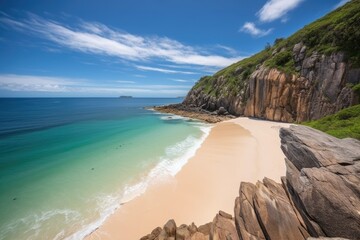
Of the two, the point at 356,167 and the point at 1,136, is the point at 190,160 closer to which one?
the point at 356,167

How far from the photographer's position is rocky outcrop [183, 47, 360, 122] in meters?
23.8

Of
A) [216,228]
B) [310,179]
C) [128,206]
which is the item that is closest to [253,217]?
[216,228]

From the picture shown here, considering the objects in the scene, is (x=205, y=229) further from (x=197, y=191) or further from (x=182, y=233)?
(x=197, y=191)

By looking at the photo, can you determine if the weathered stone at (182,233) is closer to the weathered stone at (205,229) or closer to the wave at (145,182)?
the weathered stone at (205,229)

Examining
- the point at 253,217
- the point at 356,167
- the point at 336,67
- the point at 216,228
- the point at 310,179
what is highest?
the point at 336,67

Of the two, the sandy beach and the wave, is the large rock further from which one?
the wave

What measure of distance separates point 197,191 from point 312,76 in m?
29.6

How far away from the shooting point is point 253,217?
578cm

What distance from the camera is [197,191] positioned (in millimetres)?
10695

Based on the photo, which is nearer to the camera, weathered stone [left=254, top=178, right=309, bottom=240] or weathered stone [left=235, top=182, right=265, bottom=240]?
weathered stone [left=254, top=178, right=309, bottom=240]

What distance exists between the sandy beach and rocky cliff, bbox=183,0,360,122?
16188mm

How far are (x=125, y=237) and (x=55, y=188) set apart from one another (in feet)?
26.1

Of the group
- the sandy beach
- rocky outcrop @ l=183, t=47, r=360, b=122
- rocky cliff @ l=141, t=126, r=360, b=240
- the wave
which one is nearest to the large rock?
rocky cliff @ l=141, t=126, r=360, b=240

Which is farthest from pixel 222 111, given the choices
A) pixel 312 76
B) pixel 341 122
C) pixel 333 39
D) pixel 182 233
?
pixel 182 233
